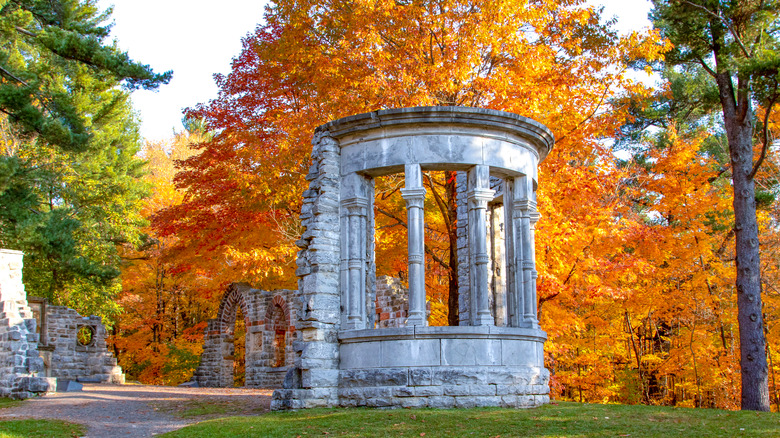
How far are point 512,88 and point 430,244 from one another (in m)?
5.46

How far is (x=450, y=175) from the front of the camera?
15.1 metres

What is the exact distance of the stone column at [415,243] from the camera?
1075 cm

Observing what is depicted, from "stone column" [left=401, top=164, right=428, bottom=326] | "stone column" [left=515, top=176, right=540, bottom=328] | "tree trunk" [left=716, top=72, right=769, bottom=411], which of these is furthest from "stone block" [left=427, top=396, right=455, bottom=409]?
"tree trunk" [left=716, top=72, right=769, bottom=411]

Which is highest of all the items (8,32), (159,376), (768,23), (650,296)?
(8,32)

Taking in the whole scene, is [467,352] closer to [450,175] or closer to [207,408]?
[207,408]

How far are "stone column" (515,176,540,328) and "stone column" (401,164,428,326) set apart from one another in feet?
6.11

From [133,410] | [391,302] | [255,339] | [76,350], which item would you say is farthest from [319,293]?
[76,350]

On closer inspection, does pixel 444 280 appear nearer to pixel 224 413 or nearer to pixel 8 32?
pixel 224 413

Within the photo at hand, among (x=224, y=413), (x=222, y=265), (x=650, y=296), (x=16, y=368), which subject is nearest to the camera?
(x=224, y=413)

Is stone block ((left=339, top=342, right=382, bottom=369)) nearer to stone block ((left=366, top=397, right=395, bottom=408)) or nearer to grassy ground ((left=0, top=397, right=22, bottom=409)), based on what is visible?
stone block ((left=366, top=397, right=395, bottom=408))

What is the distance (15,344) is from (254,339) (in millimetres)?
7800

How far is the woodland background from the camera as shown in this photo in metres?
14.0

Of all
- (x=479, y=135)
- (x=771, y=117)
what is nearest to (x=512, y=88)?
(x=479, y=135)

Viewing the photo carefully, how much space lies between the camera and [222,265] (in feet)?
69.6
